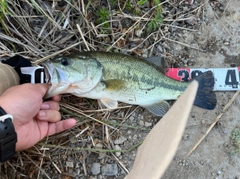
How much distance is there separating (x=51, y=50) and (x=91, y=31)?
0.47 m

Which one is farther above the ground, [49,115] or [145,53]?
[145,53]

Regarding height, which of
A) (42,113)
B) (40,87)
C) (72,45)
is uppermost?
(72,45)

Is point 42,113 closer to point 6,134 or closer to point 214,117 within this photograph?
point 6,134

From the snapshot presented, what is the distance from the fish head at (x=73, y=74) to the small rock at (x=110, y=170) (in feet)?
2.66

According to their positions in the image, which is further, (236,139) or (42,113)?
(236,139)

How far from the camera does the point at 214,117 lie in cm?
336

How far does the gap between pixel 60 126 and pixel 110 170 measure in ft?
2.23

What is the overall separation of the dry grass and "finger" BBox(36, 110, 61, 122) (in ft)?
0.72

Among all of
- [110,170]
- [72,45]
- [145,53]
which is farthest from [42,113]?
[145,53]

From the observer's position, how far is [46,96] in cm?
288

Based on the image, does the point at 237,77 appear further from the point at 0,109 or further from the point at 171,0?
the point at 0,109

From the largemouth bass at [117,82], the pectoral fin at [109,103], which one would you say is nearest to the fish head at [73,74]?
the largemouth bass at [117,82]

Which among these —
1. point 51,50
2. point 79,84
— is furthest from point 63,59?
point 51,50

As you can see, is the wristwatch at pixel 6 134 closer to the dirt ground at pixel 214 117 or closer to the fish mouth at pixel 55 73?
the fish mouth at pixel 55 73
